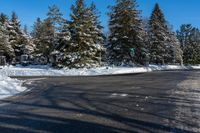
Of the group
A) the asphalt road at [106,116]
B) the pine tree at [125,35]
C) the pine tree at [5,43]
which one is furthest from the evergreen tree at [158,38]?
the asphalt road at [106,116]

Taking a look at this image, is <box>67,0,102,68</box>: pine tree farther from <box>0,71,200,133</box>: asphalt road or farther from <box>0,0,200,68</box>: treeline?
<box>0,71,200,133</box>: asphalt road

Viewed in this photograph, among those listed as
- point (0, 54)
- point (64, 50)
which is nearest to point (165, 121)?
point (64, 50)

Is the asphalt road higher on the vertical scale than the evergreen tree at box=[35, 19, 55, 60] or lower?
lower

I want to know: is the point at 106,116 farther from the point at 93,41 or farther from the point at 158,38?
the point at 158,38

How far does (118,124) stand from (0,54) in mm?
64256

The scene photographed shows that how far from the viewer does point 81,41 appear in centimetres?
4516

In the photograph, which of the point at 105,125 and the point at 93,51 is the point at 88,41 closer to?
the point at 93,51

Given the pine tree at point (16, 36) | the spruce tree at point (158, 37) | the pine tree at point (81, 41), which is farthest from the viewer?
the pine tree at point (16, 36)

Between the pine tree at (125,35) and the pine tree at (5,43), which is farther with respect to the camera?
the pine tree at (5,43)

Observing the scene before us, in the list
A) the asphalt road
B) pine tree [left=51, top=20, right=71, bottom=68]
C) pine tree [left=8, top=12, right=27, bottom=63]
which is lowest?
the asphalt road

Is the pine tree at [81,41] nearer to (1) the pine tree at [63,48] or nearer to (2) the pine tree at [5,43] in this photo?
(1) the pine tree at [63,48]

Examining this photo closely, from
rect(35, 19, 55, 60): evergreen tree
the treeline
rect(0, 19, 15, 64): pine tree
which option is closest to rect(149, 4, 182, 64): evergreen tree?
the treeline

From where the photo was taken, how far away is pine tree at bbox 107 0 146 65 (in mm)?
53812

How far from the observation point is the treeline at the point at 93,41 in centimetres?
4550
